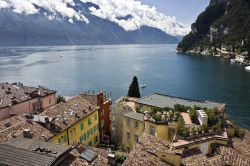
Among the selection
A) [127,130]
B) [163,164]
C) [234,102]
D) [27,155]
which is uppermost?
[27,155]

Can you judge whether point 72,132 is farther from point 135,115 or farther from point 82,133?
point 135,115

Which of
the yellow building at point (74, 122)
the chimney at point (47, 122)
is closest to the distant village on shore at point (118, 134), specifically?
the yellow building at point (74, 122)

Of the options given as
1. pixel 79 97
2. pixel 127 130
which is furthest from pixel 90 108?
pixel 127 130

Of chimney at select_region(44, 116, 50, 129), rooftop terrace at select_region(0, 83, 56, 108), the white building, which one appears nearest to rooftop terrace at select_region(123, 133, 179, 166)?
the white building

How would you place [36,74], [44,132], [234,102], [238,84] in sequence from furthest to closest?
[36,74] → [238,84] → [234,102] → [44,132]

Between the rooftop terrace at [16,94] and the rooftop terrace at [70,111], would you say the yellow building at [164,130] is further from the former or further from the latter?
the rooftop terrace at [16,94]

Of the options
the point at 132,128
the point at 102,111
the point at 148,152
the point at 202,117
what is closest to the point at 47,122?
the point at 132,128

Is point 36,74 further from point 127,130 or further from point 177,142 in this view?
point 177,142
